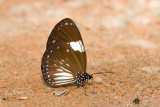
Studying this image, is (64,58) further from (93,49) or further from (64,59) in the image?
(93,49)

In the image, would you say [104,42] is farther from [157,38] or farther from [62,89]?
[62,89]

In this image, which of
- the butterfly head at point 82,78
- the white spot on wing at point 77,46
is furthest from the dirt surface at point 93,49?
the white spot on wing at point 77,46

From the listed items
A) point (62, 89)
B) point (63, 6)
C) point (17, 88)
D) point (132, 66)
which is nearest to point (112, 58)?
point (132, 66)

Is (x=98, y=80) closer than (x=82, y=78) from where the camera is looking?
No

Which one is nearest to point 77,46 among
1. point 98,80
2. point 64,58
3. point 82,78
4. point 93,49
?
point 64,58

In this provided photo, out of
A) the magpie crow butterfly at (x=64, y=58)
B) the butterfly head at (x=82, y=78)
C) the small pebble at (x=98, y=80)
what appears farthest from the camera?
the small pebble at (x=98, y=80)

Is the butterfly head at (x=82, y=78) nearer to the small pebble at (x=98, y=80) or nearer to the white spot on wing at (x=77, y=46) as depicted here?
the small pebble at (x=98, y=80)
